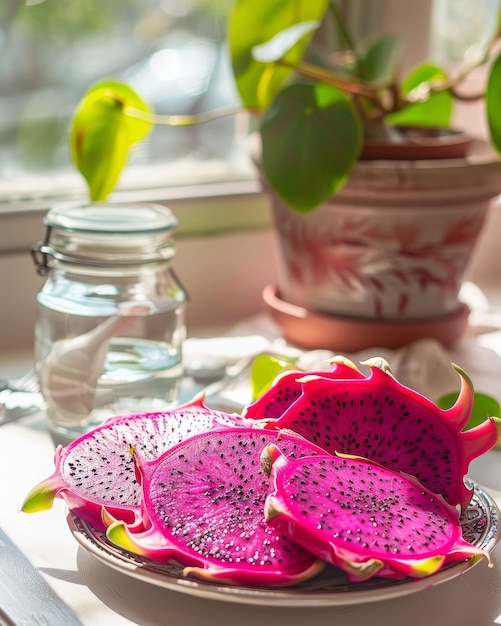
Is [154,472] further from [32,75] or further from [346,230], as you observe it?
[32,75]

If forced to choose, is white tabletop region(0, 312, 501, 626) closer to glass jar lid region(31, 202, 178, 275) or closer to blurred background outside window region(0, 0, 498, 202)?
glass jar lid region(31, 202, 178, 275)

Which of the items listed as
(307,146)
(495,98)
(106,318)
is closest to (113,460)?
(106,318)

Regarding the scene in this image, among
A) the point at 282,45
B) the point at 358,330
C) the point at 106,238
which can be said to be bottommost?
the point at 358,330

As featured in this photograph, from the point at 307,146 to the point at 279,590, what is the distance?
0.47 meters

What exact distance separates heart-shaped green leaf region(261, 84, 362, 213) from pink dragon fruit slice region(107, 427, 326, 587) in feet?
1.11

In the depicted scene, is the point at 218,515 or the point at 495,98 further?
the point at 495,98

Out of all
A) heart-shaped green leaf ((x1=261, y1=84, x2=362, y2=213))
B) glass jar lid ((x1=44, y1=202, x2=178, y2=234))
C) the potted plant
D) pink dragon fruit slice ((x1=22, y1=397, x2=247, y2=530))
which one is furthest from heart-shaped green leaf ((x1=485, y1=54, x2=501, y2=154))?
pink dragon fruit slice ((x1=22, y1=397, x2=247, y2=530))

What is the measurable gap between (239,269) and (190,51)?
0.90 ft

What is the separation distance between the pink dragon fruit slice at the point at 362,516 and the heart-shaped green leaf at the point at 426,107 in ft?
2.12

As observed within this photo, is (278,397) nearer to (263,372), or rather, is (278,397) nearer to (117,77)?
(263,372)

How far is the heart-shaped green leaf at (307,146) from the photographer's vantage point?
821 mm

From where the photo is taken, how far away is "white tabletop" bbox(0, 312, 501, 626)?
48cm

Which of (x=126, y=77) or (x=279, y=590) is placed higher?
(x=126, y=77)

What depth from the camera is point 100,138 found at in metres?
0.90
